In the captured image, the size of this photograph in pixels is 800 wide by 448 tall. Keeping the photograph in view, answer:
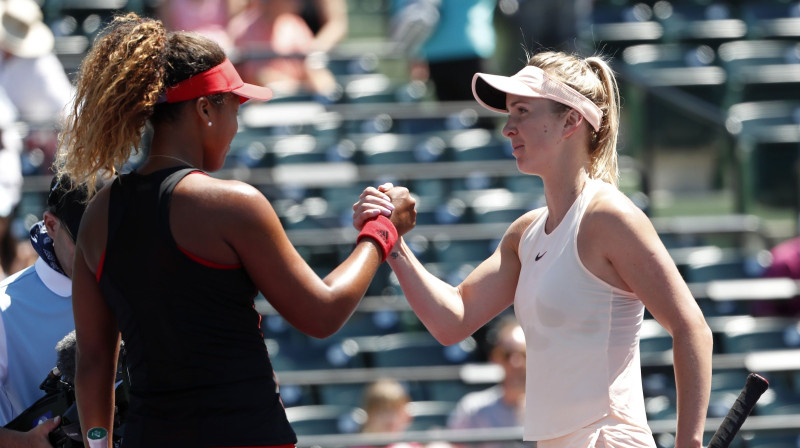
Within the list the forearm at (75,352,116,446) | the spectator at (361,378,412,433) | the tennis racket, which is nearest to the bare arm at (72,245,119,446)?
the forearm at (75,352,116,446)

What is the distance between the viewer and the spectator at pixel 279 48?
834cm

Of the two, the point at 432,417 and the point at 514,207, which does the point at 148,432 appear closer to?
the point at 432,417

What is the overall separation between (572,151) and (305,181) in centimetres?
491

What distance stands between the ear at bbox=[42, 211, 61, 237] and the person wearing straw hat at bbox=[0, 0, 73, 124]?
14.9ft

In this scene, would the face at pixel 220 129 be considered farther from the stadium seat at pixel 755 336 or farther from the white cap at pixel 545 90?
the stadium seat at pixel 755 336

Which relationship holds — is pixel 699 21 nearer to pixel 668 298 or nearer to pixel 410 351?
pixel 410 351

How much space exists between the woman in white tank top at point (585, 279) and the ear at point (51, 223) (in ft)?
2.60

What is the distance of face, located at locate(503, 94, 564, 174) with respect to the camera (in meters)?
2.75

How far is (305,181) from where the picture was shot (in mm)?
7574

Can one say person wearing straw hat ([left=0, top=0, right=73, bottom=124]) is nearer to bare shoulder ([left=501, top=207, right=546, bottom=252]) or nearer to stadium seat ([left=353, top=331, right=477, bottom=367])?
stadium seat ([left=353, top=331, right=477, bottom=367])

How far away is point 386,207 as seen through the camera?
8.91 feet

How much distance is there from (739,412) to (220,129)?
1310 mm

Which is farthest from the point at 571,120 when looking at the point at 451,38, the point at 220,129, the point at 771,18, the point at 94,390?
the point at 771,18

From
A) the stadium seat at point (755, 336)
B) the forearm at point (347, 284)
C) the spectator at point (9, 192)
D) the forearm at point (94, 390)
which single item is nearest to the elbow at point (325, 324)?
the forearm at point (347, 284)
